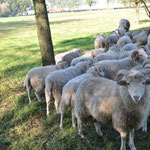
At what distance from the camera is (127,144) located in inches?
129

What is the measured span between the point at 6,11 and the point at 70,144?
9992 centimetres

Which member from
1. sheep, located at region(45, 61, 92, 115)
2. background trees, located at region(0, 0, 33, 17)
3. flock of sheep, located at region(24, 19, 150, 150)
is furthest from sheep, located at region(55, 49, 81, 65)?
background trees, located at region(0, 0, 33, 17)

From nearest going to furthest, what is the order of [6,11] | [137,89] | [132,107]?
[137,89]
[132,107]
[6,11]

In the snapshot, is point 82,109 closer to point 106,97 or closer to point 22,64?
point 106,97

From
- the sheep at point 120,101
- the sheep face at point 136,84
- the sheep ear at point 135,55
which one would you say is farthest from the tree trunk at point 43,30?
the sheep face at point 136,84

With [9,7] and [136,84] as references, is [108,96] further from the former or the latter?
[9,7]

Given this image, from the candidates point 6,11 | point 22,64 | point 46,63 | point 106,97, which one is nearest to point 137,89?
point 106,97

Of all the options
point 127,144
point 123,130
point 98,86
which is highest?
point 98,86

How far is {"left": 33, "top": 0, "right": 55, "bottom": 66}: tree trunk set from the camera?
5.39 metres

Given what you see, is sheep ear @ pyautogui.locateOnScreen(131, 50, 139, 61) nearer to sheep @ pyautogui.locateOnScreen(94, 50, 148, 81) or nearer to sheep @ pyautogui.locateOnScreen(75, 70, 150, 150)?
sheep @ pyautogui.locateOnScreen(94, 50, 148, 81)

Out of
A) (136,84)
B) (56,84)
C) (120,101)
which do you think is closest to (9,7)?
(56,84)

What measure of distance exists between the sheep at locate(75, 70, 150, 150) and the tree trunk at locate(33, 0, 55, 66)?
2.74 m

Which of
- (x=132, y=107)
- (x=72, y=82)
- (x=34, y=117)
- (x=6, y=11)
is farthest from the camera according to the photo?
(x=6, y=11)

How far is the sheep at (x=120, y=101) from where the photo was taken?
2598mm
